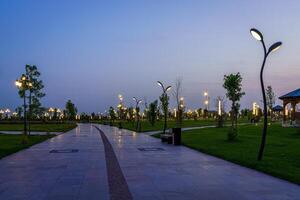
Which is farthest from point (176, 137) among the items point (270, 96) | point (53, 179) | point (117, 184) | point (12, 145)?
point (270, 96)

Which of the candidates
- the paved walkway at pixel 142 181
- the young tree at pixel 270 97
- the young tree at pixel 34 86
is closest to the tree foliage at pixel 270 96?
the young tree at pixel 270 97

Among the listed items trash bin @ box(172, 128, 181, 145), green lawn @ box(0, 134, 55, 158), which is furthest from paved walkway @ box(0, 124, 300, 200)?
trash bin @ box(172, 128, 181, 145)

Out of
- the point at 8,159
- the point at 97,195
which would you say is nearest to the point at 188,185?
the point at 97,195

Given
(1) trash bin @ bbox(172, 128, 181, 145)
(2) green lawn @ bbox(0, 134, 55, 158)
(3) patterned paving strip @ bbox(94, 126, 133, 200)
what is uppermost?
(1) trash bin @ bbox(172, 128, 181, 145)

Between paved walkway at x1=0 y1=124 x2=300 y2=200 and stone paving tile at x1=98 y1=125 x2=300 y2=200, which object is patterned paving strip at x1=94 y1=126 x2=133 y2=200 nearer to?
paved walkway at x1=0 y1=124 x2=300 y2=200

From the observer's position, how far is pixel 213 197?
9.52 metres

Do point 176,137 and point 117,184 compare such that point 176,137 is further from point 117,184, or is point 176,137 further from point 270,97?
point 270,97

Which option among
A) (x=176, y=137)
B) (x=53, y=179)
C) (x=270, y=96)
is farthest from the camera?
(x=270, y=96)

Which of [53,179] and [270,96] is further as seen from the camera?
[270,96]

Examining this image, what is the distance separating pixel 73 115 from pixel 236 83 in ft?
373

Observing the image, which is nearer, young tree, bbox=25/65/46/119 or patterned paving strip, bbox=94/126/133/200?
patterned paving strip, bbox=94/126/133/200

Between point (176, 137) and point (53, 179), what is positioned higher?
point (176, 137)

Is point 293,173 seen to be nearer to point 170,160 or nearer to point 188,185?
point 188,185

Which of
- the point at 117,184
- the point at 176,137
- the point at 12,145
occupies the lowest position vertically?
the point at 117,184
